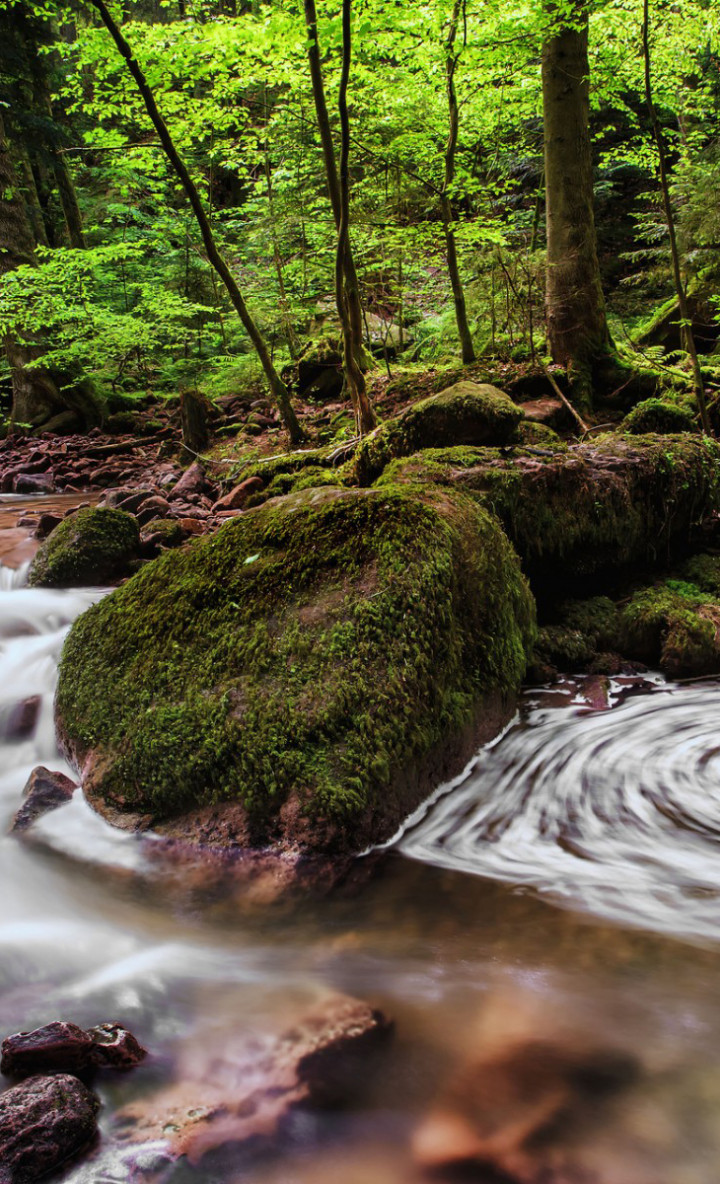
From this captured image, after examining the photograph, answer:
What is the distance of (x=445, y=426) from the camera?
5.19 m

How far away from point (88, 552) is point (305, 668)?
10.8ft

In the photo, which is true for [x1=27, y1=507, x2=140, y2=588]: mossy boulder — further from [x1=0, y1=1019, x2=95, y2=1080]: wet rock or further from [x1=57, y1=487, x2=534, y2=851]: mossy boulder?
[x1=0, y1=1019, x2=95, y2=1080]: wet rock

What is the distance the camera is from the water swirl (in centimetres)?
254

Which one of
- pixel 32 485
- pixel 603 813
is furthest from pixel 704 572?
pixel 32 485

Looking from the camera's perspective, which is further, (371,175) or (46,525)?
(371,175)

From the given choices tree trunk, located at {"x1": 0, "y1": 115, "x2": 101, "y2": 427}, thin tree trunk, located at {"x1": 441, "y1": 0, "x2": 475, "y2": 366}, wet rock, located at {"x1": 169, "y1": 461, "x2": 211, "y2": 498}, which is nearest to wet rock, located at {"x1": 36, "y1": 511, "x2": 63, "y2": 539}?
wet rock, located at {"x1": 169, "y1": 461, "x2": 211, "y2": 498}

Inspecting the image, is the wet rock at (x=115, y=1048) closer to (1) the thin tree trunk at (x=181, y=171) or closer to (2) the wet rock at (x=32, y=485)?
(1) the thin tree trunk at (x=181, y=171)

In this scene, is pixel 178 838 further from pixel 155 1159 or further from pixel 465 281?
pixel 465 281

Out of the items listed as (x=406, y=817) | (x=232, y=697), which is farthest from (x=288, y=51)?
(x=406, y=817)

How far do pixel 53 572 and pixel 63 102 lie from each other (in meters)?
23.0

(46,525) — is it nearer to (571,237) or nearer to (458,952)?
(458,952)

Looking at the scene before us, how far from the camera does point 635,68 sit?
334 inches

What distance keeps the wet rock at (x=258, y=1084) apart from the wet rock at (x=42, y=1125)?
110 millimetres

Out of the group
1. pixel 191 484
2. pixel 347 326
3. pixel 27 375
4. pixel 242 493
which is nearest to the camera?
pixel 347 326
